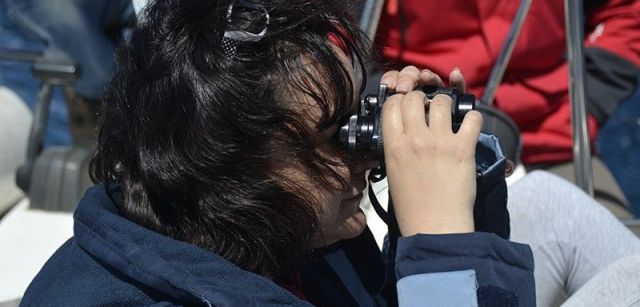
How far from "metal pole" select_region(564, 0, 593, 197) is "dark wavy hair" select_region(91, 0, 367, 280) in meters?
0.79

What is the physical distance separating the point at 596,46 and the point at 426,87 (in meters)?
1.17

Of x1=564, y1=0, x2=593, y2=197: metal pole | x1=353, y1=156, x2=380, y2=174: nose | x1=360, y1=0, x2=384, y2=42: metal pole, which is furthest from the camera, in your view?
x1=564, y1=0, x2=593, y2=197: metal pole

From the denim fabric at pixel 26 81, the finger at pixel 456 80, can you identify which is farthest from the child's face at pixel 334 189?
the denim fabric at pixel 26 81

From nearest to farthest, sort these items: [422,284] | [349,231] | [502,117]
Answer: [422,284], [349,231], [502,117]

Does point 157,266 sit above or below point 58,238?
above

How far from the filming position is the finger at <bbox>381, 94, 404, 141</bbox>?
0.83m

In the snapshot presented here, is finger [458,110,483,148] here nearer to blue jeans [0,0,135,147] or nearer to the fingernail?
the fingernail

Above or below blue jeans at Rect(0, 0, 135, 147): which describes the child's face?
above

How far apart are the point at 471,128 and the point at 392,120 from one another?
0.24ft

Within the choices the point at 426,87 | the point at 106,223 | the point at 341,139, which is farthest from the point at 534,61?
the point at 106,223

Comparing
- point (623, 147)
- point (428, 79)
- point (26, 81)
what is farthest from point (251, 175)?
point (26, 81)

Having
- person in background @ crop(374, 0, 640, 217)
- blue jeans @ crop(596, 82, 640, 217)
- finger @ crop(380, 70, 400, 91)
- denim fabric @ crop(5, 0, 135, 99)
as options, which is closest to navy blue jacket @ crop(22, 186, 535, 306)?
finger @ crop(380, 70, 400, 91)

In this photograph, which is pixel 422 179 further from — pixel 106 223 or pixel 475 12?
pixel 475 12

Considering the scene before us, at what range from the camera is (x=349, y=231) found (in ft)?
3.12
